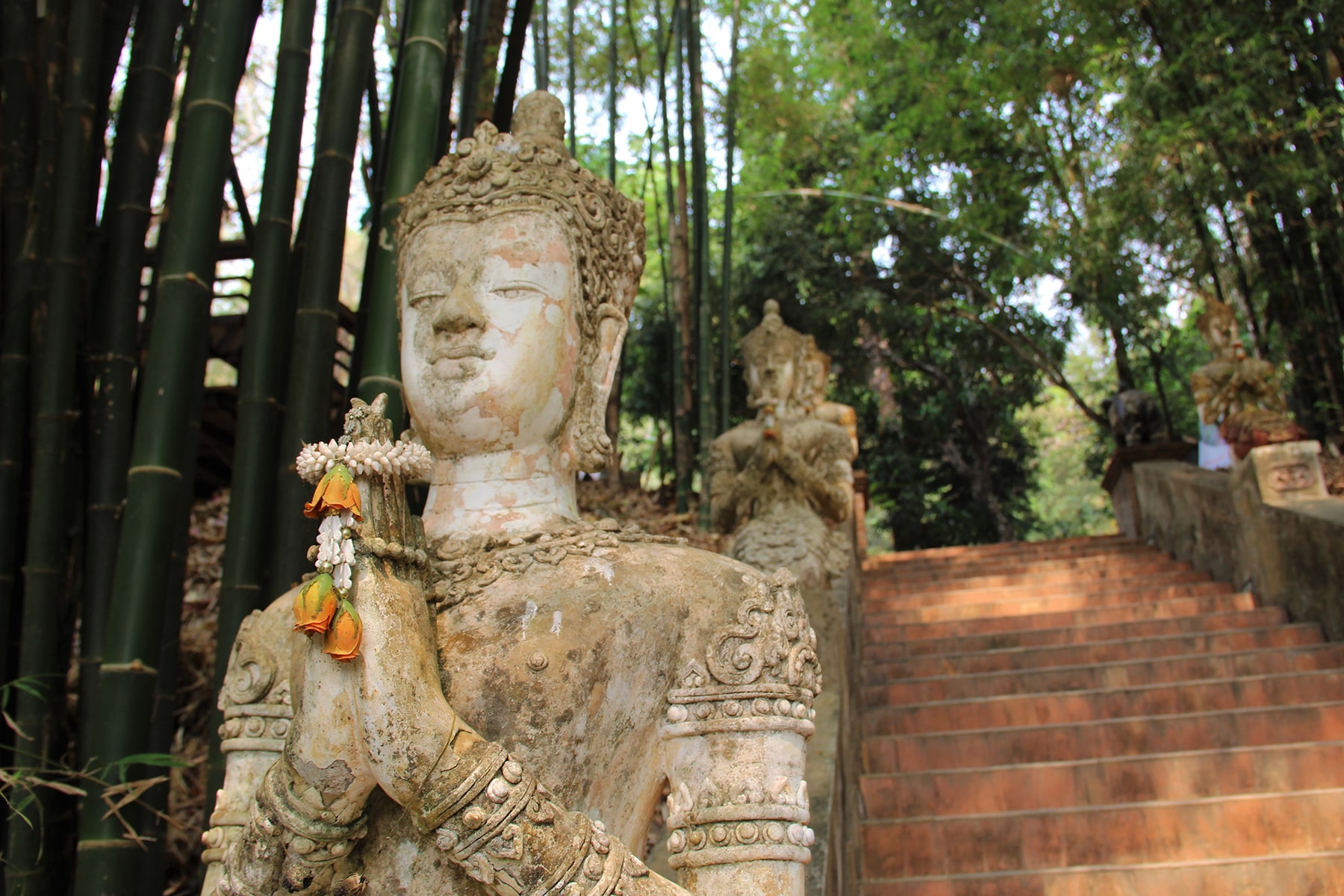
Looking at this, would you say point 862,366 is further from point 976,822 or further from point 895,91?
point 976,822

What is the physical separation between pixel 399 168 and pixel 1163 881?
2988 millimetres

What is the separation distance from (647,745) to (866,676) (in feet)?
13.5

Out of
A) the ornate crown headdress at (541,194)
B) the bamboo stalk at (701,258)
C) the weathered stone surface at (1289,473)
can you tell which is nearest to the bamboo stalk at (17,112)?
the ornate crown headdress at (541,194)

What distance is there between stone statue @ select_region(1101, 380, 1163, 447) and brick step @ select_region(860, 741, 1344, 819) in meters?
5.69

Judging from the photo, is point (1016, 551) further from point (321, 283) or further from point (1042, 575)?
point (321, 283)

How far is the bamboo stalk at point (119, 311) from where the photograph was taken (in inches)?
103

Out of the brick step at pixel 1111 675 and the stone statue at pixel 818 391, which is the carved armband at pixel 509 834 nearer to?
the stone statue at pixel 818 391

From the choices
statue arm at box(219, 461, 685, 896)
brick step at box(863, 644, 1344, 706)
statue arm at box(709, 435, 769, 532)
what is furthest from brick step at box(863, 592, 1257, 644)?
statue arm at box(219, 461, 685, 896)

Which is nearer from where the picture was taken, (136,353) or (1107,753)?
(136,353)

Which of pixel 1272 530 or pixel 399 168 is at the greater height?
pixel 399 168

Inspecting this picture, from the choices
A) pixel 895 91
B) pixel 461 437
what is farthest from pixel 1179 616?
pixel 895 91

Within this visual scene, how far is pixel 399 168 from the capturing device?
237cm

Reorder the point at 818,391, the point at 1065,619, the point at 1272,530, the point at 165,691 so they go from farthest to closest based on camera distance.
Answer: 1. the point at 818,391
2. the point at 1065,619
3. the point at 1272,530
4. the point at 165,691

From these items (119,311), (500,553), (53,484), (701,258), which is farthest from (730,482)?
(500,553)
